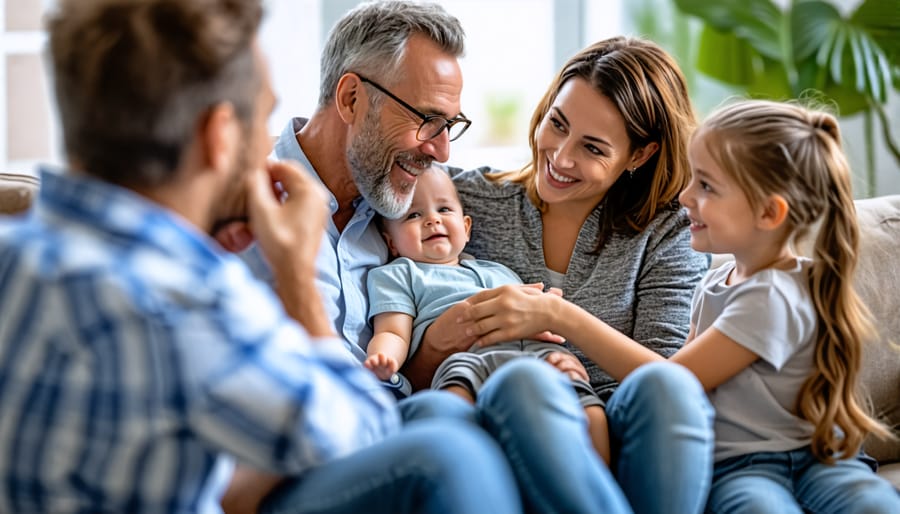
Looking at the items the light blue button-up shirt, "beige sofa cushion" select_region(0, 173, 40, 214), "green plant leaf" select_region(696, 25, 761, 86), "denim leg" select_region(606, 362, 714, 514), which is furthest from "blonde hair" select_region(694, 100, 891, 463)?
"green plant leaf" select_region(696, 25, 761, 86)

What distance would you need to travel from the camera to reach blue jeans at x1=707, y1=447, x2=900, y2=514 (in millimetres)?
1802

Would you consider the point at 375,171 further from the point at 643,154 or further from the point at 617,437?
the point at 617,437

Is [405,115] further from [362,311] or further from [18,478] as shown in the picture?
[18,478]

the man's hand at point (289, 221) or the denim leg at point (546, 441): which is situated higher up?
the man's hand at point (289, 221)

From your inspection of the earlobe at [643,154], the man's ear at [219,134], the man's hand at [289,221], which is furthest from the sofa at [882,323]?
the man's ear at [219,134]

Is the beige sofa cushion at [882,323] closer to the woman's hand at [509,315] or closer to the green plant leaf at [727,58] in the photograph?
the woman's hand at [509,315]

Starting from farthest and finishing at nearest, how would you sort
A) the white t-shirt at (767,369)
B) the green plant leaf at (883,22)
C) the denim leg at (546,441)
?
the green plant leaf at (883,22) → the white t-shirt at (767,369) → the denim leg at (546,441)

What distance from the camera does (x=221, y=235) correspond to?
1.53 meters

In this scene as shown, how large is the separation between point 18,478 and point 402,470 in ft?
1.40

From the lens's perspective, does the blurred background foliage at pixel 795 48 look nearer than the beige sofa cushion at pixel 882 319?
No

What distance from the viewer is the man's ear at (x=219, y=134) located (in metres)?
1.25

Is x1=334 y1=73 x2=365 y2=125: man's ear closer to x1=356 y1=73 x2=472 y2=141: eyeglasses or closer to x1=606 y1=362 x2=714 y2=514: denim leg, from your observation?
x1=356 y1=73 x2=472 y2=141: eyeglasses

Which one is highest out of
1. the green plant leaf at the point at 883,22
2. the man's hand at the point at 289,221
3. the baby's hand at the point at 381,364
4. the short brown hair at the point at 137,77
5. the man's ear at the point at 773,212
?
the short brown hair at the point at 137,77

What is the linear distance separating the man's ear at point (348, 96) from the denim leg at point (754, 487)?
0.98m
